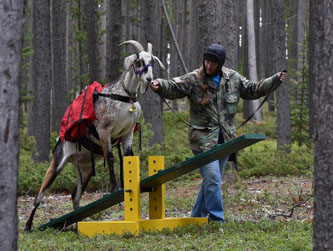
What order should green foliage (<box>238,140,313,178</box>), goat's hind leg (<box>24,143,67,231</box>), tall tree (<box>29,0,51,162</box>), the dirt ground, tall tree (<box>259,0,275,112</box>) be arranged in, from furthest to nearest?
tall tree (<box>259,0,275,112</box>) < tall tree (<box>29,0,51,162</box>) < green foliage (<box>238,140,313,178</box>) < the dirt ground < goat's hind leg (<box>24,143,67,231</box>)

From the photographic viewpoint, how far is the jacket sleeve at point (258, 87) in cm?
743

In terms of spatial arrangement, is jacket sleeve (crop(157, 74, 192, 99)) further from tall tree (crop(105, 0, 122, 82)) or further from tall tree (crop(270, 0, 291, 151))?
tall tree (crop(270, 0, 291, 151))

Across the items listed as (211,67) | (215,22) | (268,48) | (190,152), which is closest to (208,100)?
(211,67)

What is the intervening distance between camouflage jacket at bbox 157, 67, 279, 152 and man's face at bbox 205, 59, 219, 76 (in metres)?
0.12

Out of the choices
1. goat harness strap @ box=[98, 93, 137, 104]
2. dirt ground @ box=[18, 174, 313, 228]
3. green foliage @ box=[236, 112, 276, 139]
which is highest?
goat harness strap @ box=[98, 93, 137, 104]

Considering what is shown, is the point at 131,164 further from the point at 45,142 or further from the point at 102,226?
the point at 45,142

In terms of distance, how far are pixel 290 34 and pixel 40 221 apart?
4388cm

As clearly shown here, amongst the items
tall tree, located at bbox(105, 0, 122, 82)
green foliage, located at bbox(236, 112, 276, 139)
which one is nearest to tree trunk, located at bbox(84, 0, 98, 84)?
tall tree, located at bbox(105, 0, 122, 82)

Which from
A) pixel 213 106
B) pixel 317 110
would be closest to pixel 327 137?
pixel 317 110

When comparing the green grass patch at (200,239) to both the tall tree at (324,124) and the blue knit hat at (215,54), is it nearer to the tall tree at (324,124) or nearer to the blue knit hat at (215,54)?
the tall tree at (324,124)

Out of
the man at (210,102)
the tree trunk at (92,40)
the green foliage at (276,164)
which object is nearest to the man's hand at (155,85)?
the man at (210,102)

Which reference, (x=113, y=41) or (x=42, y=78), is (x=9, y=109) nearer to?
(x=113, y=41)

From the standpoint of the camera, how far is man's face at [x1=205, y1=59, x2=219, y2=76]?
7484 millimetres

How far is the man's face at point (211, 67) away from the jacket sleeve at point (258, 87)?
1.55 ft
